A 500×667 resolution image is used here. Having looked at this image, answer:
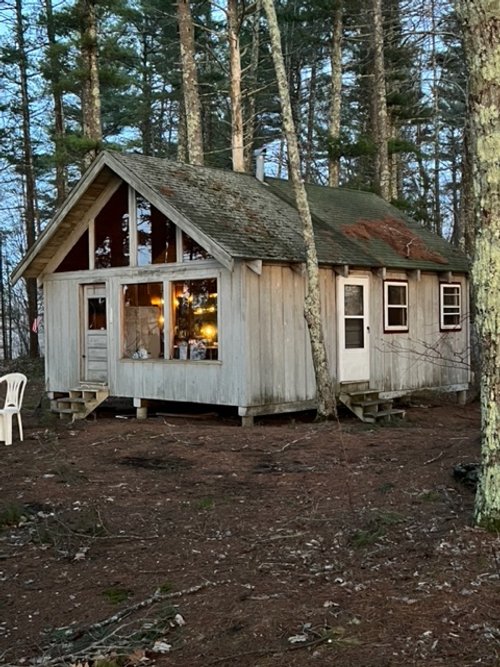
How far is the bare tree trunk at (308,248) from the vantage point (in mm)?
10656

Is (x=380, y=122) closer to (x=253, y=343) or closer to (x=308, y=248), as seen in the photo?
(x=308, y=248)

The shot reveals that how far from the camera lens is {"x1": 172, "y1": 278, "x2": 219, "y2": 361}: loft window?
12.2 metres

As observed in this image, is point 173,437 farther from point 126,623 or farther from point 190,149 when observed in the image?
point 190,149

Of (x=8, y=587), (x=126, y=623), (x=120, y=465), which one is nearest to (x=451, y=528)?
(x=126, y=623)

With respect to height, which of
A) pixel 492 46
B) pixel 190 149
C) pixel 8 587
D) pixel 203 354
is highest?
pixel 190 149

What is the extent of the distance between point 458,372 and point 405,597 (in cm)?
1200

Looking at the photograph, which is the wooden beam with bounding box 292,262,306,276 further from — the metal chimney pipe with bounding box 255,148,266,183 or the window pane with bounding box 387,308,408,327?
the metal chimney pipe with bounding box 255,148,266,183

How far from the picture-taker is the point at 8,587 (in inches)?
193

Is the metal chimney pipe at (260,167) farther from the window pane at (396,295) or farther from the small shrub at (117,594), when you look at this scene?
the small shrub at (117,594)

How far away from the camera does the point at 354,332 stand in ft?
43.9

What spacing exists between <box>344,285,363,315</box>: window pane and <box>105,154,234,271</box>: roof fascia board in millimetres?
2957

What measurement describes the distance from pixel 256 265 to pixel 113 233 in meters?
3.77

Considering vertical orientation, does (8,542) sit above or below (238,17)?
below

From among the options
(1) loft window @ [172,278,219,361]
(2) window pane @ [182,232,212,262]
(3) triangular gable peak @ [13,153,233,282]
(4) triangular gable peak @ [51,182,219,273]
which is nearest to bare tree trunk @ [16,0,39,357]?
(3) triangular gable peak @ [13,153,233,282]
